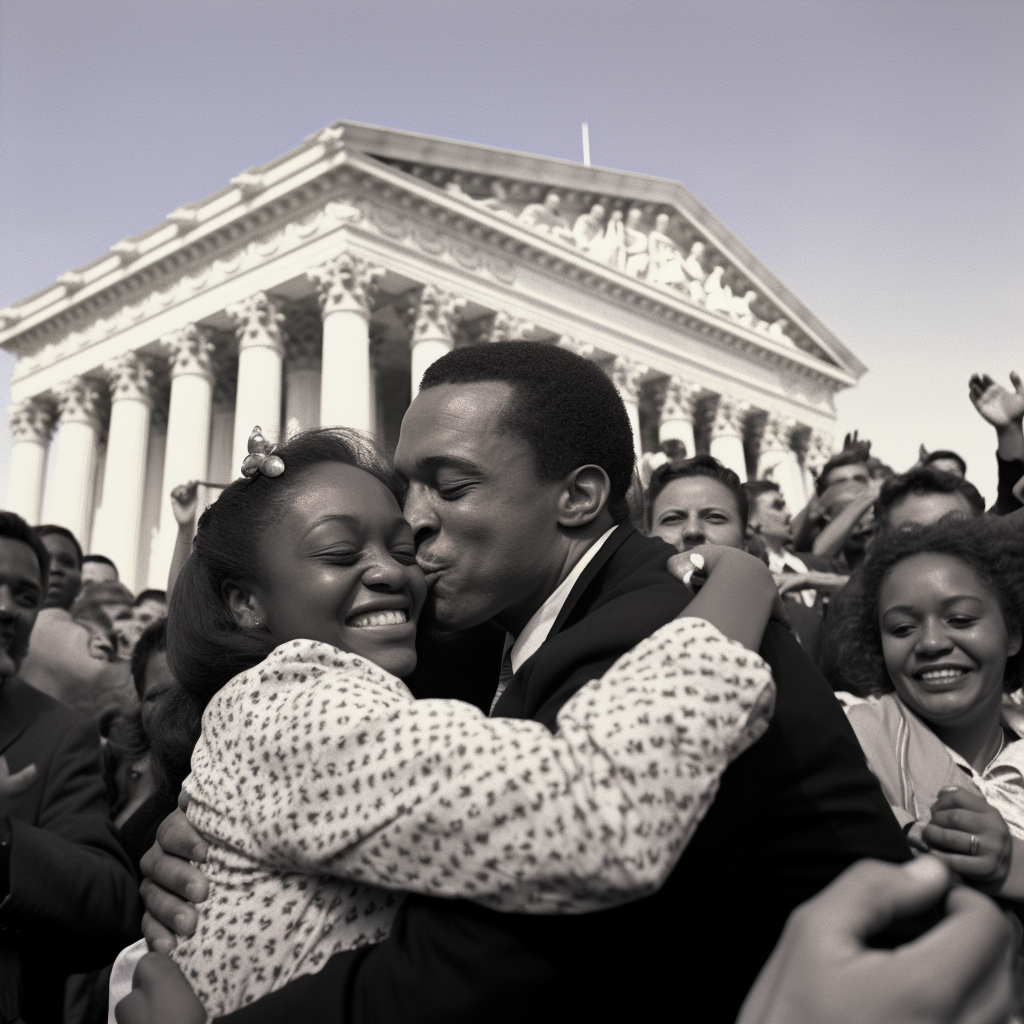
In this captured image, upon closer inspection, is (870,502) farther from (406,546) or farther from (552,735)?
(552,735)

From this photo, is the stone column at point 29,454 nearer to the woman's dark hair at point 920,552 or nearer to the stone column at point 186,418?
the stone column at point 186,418

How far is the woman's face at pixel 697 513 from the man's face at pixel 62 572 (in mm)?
5798

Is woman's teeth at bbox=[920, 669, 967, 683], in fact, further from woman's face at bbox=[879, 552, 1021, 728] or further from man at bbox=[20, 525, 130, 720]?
man at bbox=[20, 525, 130, 720]

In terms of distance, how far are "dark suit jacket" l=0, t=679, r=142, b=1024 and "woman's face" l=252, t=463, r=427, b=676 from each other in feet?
5.88

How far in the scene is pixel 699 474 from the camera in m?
7.60

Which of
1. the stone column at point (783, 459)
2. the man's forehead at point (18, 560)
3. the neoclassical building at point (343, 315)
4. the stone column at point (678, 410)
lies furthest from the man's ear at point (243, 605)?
the stone column at point (783, 459)

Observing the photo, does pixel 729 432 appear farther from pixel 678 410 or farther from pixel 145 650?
pixel 145 650

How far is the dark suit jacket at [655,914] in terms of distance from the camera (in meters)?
1.89

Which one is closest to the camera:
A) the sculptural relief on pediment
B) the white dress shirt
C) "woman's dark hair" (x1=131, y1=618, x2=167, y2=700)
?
→ the white dress shirt

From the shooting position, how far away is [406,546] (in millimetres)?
3049

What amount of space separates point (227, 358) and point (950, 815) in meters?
33.1

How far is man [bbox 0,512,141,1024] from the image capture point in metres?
3.95

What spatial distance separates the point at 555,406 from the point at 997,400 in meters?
6.03

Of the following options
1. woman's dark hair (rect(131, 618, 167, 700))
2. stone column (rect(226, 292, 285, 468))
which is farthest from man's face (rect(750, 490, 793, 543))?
stone column (rect(226, 292, 285, 468))
